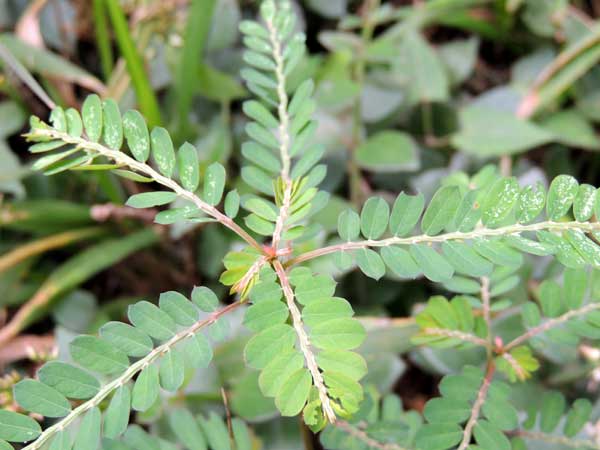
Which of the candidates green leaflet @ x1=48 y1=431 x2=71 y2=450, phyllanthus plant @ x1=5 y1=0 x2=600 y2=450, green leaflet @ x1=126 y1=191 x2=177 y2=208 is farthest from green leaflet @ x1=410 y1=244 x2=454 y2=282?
green leaflet @ x1=48 y1=431 x2=71 y2=450

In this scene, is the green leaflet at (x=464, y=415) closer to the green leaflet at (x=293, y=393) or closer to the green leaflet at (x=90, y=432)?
the green leaflet at (x=293, y=393)

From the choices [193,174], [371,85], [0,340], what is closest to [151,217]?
[0,340]

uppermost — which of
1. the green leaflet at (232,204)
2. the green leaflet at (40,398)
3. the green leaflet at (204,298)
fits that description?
the green leaflet at (232,204)

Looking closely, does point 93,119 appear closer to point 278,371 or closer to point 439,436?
point 278,371

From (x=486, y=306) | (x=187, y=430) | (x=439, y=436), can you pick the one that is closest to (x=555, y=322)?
(x=486, y=306)

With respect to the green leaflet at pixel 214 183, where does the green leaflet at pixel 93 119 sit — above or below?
above

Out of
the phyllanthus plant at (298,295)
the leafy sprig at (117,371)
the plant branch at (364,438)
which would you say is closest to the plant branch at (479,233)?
the phyllanthus plant at (298,295)

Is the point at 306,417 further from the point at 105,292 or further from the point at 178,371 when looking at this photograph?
the point at 105,292

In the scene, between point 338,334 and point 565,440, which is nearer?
point 338,334
